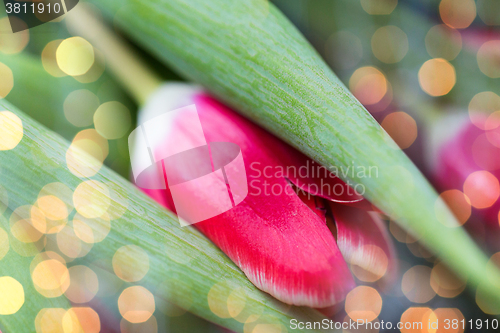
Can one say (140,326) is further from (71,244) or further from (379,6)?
(379,6)

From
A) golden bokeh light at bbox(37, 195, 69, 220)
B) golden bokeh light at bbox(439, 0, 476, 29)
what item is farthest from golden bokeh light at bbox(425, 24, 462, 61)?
golden bokeh light at bbox(37, 195, 69, 220)

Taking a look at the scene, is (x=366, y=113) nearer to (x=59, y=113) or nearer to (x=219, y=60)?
(x=219, y=60)

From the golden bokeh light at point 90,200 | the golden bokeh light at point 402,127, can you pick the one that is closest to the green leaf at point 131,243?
the golden bokeh light at point 90,200

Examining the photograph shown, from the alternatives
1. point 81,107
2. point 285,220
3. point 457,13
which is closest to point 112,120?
point 81,107

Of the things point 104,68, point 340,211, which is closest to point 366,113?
point 340,211

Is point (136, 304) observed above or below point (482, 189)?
below

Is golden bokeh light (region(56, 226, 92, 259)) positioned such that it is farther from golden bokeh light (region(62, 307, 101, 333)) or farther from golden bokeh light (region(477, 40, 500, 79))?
→ golden bokeh light (region(477, 40, 500, 79))
